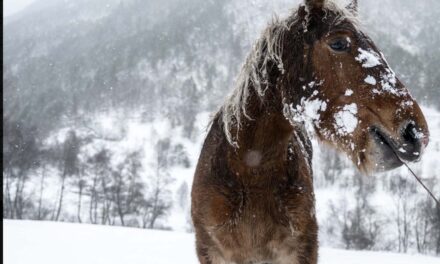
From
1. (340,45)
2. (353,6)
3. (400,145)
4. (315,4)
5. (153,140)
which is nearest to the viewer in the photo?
(400,145)

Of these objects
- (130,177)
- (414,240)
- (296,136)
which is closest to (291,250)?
(296,136)

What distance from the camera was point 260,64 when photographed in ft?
10.8

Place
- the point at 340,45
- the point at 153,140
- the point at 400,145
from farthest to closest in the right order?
the point at 153,140, the point at 340,45, the point at 400,145

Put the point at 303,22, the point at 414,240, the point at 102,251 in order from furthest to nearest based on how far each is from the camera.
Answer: the point at 414,240 < the point at 102,251 < the point at 303,22

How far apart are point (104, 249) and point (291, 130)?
7766 millimetres

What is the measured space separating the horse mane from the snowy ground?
6.07 meters

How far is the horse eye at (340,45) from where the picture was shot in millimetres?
2771

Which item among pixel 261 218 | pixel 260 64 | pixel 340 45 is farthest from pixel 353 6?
pixel 261 218

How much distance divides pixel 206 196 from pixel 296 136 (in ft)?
3.49

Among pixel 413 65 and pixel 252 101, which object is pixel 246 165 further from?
pixel 413 65

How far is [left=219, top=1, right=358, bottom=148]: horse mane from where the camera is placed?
303cm

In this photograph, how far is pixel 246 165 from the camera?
10.9ft

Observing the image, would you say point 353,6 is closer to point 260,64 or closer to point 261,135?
point 260,64

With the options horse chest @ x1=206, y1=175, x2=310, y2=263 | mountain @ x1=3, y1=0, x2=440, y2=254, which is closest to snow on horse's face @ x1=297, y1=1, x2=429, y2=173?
mountain @ x1=3, y1=0, x2=440, y2=254
